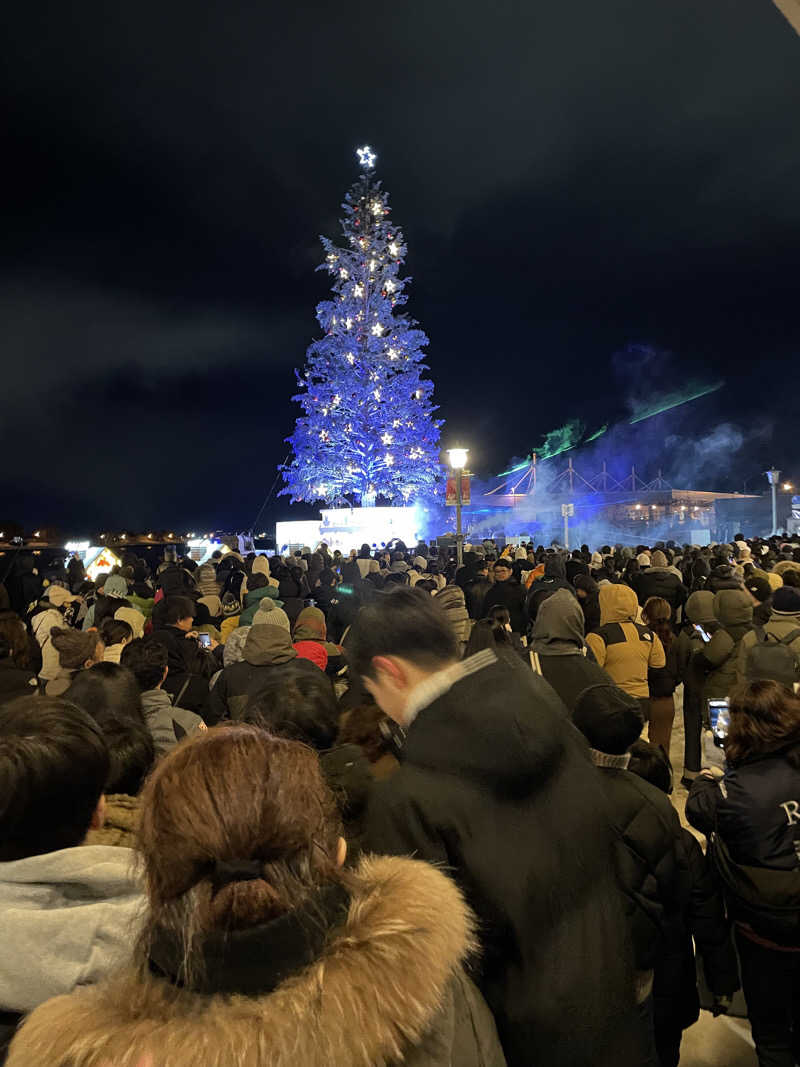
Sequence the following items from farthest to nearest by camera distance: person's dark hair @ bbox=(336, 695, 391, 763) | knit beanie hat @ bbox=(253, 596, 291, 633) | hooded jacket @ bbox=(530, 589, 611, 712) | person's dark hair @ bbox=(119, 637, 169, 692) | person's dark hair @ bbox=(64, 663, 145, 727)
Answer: knit beanie hat @ bbox=(253, 596, 291, 633)
hooded jacket @ bbox=(530, 589, 611, 712)
person's dark hair @ bbox=(119, 637, 169, 692)
person's dark hair @ bbox=(64, 663, 145, 727)
person's dark hair @ bbox=(336, 695, 391, 763)

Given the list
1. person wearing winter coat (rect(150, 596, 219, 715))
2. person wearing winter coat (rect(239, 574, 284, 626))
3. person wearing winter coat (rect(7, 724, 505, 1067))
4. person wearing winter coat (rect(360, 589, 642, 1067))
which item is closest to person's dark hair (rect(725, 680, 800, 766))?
Result: person wearing winter coat (rect(360, 589, 642, 1067))

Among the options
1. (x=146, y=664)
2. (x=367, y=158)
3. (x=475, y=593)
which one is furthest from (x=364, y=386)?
(x=146, y=664)

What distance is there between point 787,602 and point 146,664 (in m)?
5.12

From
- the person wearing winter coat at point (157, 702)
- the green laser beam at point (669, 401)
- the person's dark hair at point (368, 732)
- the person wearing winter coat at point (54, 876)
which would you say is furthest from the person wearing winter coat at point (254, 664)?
the green laser beam at point (669, 401)

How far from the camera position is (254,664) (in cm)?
491

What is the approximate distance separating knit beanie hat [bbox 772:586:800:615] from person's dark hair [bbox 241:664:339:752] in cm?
437

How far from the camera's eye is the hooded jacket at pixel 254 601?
7.41m

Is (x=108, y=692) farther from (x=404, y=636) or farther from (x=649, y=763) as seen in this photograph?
(x=649, y=763)

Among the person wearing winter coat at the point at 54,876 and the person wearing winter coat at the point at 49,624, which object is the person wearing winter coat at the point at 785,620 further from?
the person wearing winter coat at the point at 49,624

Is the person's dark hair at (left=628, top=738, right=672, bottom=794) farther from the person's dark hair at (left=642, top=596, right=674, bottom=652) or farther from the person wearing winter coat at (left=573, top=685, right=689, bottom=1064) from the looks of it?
the person's dark hair at (left=642, top=596, right=674, bottom=652)

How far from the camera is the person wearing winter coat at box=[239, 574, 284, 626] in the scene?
24.4 ft

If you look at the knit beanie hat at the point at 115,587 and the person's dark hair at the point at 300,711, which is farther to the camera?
the knit beanie hat at the point at 115,587

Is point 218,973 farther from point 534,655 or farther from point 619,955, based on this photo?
point 534,655

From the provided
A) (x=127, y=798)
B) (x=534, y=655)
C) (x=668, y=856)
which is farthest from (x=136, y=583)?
(x=668, y=856)
